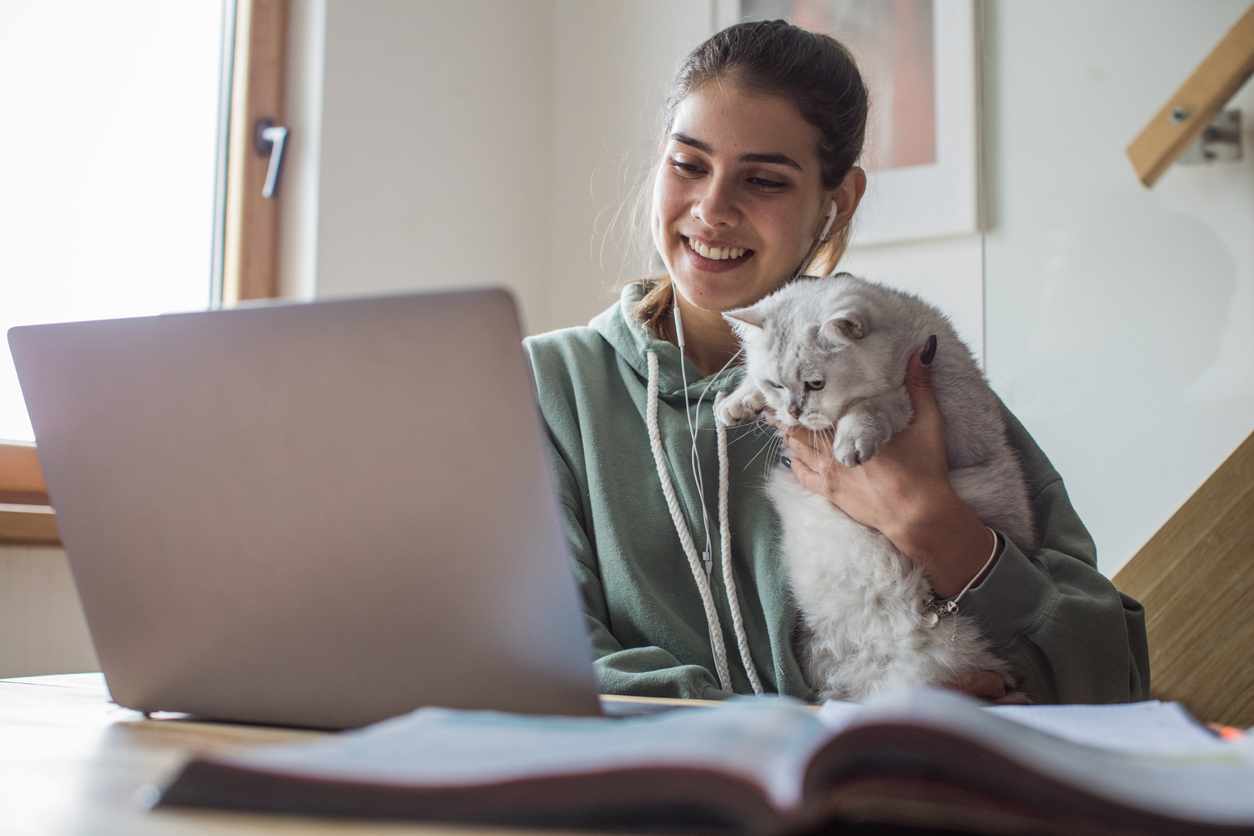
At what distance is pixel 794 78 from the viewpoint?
54.4 inches

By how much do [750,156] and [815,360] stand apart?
331 millimetres

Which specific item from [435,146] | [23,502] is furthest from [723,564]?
[435,146]

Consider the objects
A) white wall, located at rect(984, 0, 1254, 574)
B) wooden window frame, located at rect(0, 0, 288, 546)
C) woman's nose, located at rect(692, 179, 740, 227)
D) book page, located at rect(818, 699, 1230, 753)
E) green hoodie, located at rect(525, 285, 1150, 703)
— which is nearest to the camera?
book page, located at rect(818, 699, 1230, 753)

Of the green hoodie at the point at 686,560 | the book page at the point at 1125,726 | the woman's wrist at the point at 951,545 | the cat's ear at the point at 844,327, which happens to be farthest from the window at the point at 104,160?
the book page at the point at 1125,726

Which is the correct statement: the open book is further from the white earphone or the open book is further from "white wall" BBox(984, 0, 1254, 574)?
"white wall" BBox(984, 0, 1254, 574)

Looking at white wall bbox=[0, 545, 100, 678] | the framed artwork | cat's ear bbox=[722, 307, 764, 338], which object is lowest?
white wall bbox=[0, 545, 100, 678]

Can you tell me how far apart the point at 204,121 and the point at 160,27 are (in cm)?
22

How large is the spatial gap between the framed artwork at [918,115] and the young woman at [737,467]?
88 cm

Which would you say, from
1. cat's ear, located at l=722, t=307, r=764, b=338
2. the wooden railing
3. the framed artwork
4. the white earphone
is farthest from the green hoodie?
the framed artwork

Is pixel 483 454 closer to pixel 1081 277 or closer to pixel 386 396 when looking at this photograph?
pixel 386 396

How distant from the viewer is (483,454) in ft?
1.81

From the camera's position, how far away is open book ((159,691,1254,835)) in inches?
12.0

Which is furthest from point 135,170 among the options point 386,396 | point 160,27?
point 386,396

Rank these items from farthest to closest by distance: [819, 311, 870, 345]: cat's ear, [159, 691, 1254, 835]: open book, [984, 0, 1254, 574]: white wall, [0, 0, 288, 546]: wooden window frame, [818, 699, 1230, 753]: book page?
1. [0, 0, 288, 546]: wooden window frame
2. [984, 0, 1254, 574]: white wall
3. [819, 311, 870, 345]: cat's ear
4. [818, 699, 1230, 753]: book page
5. [159, 691, 1254, 835]: open book
